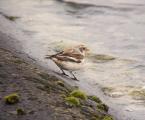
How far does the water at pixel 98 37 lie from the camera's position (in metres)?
12.9

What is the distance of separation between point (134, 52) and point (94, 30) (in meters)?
3.14

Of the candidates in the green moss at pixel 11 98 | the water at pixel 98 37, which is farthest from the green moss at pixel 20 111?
the water at pixel 98 37

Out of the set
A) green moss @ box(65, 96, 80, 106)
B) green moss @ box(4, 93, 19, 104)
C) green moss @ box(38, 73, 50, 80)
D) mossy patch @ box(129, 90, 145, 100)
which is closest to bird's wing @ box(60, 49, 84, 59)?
mossy patch @ box(129, 90, 145, 100)

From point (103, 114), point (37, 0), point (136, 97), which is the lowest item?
point (37, 0)

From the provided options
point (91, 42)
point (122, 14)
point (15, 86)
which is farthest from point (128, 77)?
point (122, 14)

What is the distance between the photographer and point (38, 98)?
351 inches

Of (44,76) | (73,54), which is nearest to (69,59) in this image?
(73,54)

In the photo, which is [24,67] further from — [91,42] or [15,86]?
[91,42]

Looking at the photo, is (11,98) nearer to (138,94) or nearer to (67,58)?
(67,58)

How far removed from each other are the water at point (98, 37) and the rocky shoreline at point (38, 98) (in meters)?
1.42

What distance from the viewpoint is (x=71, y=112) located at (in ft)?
28.7

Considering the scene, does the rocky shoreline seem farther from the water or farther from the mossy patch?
the mossy patch

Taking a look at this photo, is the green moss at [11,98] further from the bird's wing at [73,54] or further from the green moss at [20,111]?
the bird's wing at [73,54]

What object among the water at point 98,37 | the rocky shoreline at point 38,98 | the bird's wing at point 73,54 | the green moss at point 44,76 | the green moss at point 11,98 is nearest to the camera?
the rocky shoreline at point 38,98
